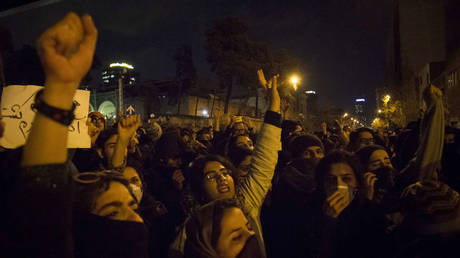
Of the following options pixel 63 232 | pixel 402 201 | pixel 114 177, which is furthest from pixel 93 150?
pixel 402 201

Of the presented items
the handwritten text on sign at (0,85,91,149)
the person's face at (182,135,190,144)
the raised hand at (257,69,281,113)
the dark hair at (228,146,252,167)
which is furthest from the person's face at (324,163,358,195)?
the person's face at (182,135,190,144)

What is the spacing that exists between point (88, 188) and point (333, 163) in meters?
2.02

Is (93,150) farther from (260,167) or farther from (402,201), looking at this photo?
(402,201)

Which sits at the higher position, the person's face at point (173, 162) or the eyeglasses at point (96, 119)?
the eyeglasses at point (96, 119)

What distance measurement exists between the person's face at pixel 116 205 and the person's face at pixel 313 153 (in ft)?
7.84

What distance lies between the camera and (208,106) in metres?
38.0

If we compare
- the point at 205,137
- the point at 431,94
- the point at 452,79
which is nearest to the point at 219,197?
the point at 431,94

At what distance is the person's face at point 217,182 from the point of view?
8.43 feet

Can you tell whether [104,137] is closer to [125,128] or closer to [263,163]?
[125,128]

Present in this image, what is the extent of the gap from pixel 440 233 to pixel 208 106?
36.7m

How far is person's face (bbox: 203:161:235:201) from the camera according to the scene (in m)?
2.57

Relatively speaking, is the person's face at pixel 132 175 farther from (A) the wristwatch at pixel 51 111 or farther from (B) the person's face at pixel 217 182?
(A) the wristwatch at pixel 51 111

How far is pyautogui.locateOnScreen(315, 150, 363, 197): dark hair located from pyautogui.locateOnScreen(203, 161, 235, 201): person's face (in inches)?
31.3

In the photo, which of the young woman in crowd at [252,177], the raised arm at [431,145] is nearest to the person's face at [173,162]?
the young woman in crowd at [252,177]
